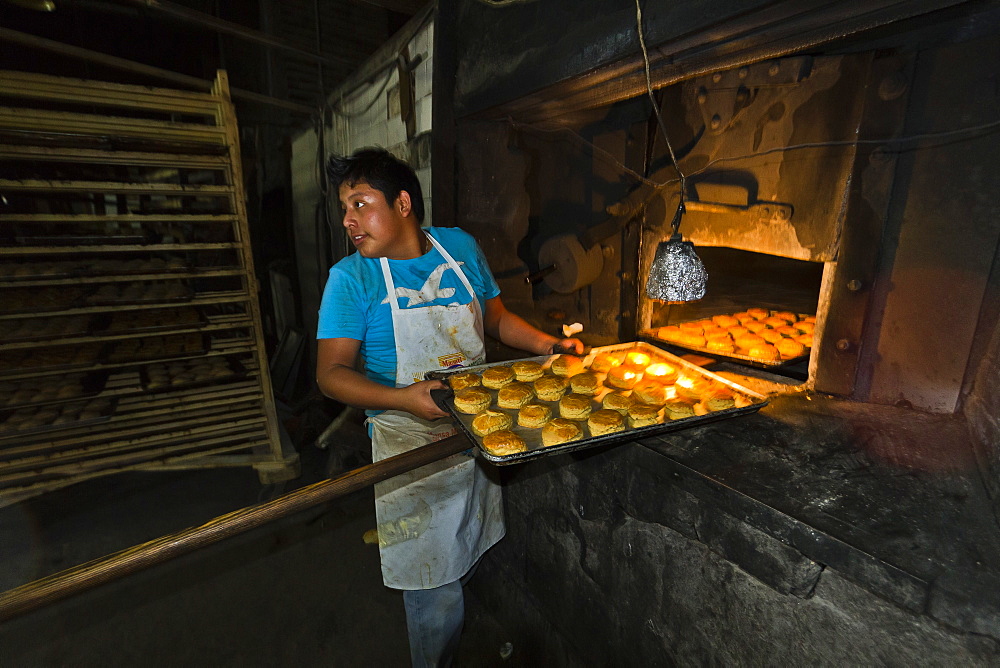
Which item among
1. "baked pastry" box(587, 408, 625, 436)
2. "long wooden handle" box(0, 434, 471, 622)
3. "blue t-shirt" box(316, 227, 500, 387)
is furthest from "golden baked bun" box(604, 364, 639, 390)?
"long wooden handle" box(0, 434, 471, 622)

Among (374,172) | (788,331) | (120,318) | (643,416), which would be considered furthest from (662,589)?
(120,318)

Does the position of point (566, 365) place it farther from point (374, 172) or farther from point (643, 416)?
point (374, 172)

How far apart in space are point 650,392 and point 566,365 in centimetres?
59

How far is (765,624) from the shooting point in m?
1.67

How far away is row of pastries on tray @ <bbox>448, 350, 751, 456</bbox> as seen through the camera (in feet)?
7.08

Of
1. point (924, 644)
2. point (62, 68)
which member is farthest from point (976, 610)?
point (62, 68)

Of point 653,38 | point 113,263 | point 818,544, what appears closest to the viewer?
point 818,544

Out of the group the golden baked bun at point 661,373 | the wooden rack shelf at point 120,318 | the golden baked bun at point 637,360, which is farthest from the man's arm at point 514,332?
the wooden rack shelf at point 120,318

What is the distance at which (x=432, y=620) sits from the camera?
279 centimetres

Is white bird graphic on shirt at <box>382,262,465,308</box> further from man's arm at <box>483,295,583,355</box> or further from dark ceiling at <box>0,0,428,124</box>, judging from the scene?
dark ceiling at <box>0,0,428,124</box>

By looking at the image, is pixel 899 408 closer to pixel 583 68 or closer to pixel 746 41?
pixel 746 41

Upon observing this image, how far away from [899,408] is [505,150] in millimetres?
3102

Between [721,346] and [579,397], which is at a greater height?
[721,346]

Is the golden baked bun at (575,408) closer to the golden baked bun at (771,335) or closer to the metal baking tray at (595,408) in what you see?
the metal baking tray at (595,408)
